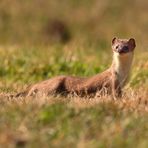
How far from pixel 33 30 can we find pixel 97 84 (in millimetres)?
16266

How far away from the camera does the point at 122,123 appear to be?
7289 mm

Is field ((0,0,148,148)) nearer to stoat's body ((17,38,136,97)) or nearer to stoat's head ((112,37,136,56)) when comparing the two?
stoat's body ((17,38,136,97))

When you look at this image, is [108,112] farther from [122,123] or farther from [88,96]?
[88,96]

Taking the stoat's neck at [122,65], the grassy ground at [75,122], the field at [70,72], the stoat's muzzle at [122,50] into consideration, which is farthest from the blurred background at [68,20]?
the grassy ground at [75,122]

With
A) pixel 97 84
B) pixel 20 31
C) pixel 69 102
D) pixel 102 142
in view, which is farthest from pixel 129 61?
pixel 20 31

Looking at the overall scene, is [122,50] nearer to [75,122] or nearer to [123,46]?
[123,46]

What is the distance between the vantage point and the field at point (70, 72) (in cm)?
687

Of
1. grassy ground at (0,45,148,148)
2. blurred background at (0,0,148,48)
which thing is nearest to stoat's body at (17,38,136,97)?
grassy ground at (0,45,148,148)

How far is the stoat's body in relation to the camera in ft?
32.6

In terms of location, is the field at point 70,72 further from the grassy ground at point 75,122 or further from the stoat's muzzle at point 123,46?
the stoat's muzzle at point 123,46

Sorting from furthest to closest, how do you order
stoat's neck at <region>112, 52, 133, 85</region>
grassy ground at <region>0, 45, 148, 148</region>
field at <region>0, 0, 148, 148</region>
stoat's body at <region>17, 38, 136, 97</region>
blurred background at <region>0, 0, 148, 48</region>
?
blurred background at <region>0, 0, 148, 48</region>, stoat's neck at <region>112, 52, 133, 85</region>, stoat's body at <region>17, 38, 136, 97</region>, field at <region>0, 0, 148, 148</region>, grassy ground at <region>0, 45, 148, 148</region>

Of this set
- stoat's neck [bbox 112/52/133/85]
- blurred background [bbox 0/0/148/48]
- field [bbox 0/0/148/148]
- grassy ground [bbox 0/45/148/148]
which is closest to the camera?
grassy ground [bbox 0/45/148/148]

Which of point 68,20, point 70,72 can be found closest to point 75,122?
point 70,72

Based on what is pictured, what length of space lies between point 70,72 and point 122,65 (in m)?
3.36
